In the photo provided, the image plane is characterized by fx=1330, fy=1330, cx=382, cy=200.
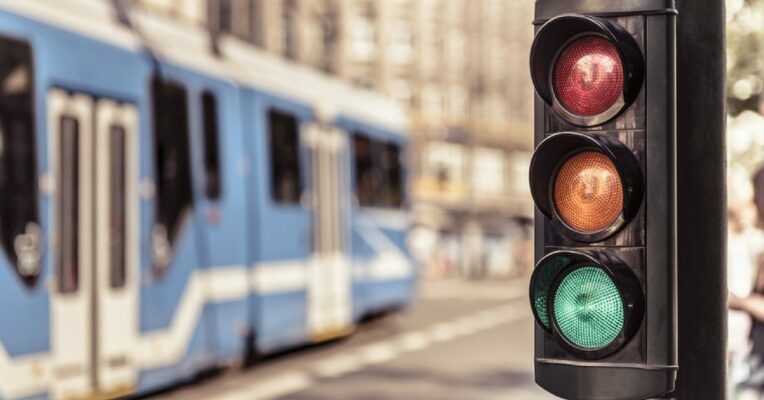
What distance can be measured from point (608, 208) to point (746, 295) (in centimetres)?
339

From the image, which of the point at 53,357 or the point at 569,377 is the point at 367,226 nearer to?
the point at 53,357

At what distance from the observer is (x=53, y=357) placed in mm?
8930

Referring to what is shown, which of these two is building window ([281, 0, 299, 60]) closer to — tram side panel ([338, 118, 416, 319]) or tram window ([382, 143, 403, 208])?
tram side panel ([338, 118, 416, 319])

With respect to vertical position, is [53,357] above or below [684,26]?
below

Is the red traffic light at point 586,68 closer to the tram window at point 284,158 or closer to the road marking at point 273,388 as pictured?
the road marking at point 273,388

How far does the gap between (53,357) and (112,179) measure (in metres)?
1.58

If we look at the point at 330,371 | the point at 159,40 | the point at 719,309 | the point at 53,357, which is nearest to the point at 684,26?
Result: the point at 719,309

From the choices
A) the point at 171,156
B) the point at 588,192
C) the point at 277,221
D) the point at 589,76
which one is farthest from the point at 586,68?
the point at 277,221

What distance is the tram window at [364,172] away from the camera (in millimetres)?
17453

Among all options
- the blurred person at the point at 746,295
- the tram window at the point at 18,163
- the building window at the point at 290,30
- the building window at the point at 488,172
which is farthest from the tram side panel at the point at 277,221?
the building window at the point at 488,172

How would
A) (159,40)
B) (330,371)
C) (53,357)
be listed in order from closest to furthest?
(53,357), (159,40), (330,371)

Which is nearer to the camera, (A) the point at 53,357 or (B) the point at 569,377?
(B) the point at 569,377

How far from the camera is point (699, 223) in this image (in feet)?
8.39

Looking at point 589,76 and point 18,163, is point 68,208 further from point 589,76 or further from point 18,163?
point 589,76
